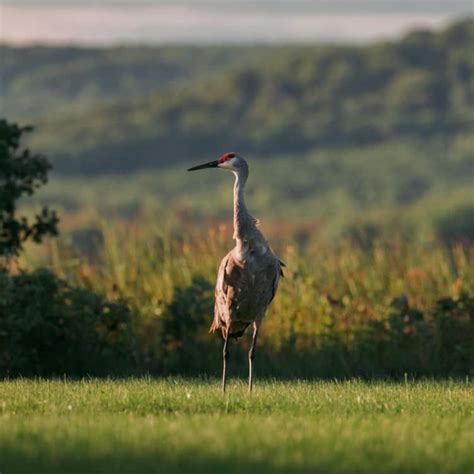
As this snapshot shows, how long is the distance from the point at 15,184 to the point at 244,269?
459 cm

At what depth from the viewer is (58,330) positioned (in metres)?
16.1

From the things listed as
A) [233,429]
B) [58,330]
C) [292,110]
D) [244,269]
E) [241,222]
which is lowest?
[233,429]

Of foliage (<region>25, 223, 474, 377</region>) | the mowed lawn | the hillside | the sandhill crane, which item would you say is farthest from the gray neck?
the hillside

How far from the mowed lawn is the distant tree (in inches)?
161

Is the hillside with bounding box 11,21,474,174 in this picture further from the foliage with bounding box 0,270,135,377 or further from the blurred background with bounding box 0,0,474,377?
the foliage with bounding box 0,270,135,377

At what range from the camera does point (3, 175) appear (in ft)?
57.8

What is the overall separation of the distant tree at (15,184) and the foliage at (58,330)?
119 cm

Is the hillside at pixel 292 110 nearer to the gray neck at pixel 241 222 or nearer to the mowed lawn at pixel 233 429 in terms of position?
the gray neck at pixel 241 222

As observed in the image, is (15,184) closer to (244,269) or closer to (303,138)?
(244,269)

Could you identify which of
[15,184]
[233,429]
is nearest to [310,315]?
[15,184]

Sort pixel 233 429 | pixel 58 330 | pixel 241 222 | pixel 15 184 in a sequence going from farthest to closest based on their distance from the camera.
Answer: pixel 15 184, pixel 58 330, pixel 241 222, pixel 233 429

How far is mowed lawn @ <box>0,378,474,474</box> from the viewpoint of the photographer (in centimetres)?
945

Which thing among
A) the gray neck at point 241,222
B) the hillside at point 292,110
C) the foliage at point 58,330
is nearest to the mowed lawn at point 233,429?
the gray neck at point 241,222

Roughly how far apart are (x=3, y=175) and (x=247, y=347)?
3.82m
